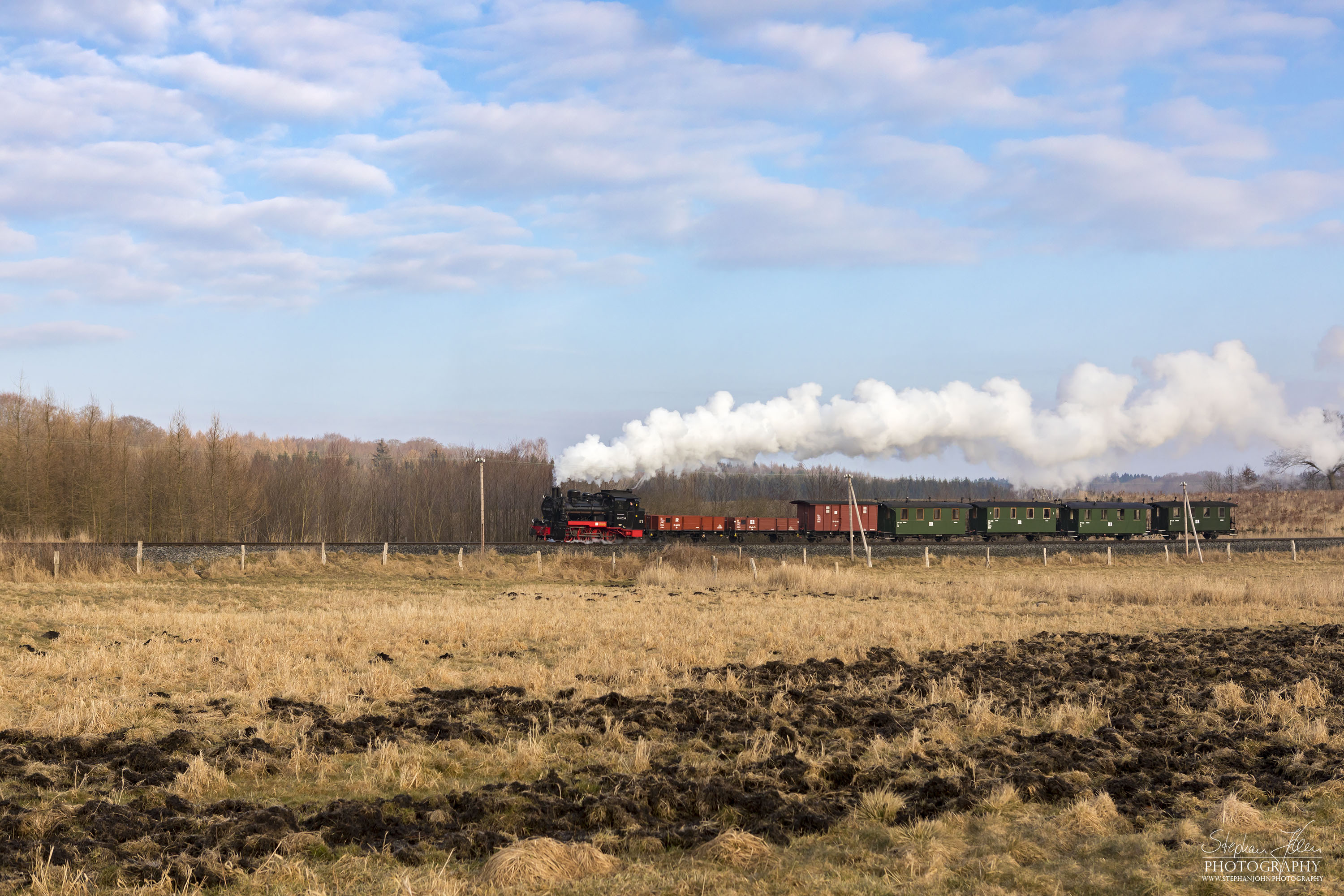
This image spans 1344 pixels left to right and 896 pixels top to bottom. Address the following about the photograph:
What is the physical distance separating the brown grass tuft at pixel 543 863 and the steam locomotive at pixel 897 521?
44.2 m

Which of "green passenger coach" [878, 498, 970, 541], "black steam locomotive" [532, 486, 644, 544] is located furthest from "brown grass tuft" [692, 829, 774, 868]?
"green passenger coach" [878, 498, 970, 541]

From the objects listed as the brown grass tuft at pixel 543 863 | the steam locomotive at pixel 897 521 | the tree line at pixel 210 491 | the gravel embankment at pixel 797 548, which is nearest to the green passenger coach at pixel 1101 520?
the steam locomotive at pixel 897 521

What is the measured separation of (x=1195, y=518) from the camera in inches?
2761

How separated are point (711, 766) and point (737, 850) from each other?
280 cm

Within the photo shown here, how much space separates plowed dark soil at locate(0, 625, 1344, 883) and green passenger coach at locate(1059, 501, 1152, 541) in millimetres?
54417

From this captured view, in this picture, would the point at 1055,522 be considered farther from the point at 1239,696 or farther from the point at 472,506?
the point at 1239,696

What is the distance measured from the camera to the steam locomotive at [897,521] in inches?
2218

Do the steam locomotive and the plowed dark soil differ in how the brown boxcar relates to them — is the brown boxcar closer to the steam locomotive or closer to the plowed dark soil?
the steam locomotive

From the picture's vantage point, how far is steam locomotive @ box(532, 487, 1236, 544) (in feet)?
185

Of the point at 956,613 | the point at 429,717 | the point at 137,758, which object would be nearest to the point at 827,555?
the point at 956,613

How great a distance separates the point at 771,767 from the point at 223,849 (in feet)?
17.7
